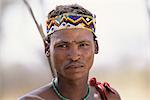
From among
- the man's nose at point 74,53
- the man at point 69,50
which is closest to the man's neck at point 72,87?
the man at point 69,50

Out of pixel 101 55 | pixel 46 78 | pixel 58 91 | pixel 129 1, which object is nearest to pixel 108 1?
pixel 129 1

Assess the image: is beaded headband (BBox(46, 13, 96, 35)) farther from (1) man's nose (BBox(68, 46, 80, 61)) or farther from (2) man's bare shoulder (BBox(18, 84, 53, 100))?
(2) man's bare shoulder (BBox(18, 84, 53, 100))

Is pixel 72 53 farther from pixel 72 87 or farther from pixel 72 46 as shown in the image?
pixel 72 87

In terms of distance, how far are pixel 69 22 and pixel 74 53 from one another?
148mm

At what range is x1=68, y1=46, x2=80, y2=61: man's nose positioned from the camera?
1947 mm

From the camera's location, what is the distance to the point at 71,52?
196cm

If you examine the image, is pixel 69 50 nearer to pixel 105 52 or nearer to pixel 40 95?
pixel 40 95

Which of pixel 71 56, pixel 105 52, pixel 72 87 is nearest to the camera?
pixel 71 56

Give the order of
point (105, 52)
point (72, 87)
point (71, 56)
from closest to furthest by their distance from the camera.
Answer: point (71, 56) < point (72, 87) < point (105, 52)

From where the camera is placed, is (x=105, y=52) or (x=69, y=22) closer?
(x=69, y=22)

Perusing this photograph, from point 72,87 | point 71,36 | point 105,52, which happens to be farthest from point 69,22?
point 105,52

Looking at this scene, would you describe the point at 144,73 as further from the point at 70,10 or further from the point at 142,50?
the point at 70,10

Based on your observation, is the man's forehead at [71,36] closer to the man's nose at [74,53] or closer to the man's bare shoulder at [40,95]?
the man's nose at [74,53]

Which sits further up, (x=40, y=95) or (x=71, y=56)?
(x=71, y=56)
